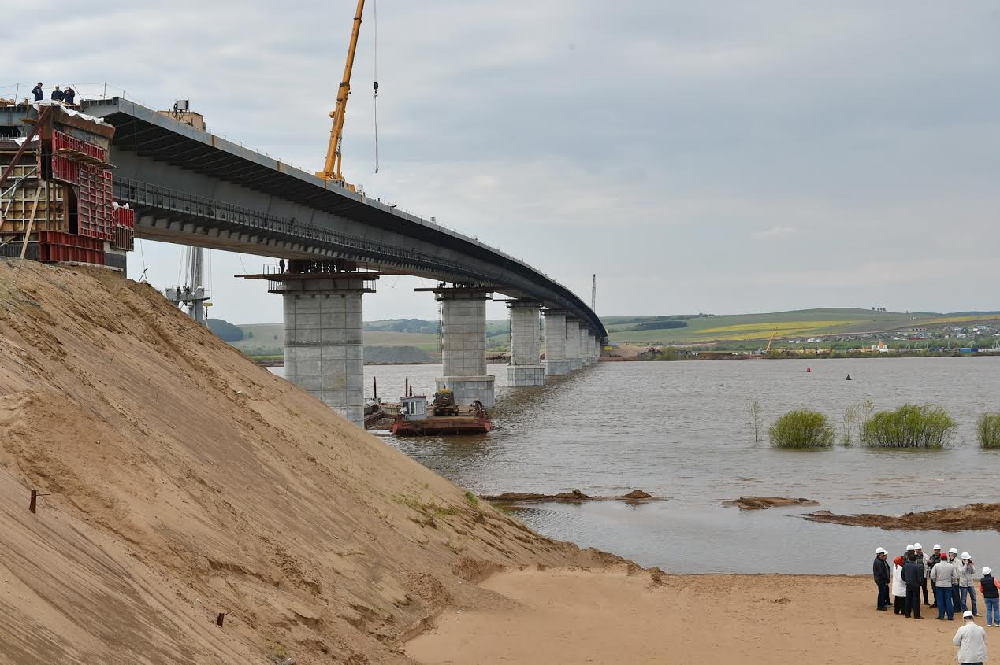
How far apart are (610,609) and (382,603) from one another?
204 inches

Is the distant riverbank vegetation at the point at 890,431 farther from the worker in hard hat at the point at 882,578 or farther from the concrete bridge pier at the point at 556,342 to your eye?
the concrete bridge pier at the point at 556,342

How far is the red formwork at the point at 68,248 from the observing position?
23547mm

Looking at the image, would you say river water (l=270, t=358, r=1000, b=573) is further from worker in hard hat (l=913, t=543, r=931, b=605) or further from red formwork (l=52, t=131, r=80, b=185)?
red formwork (l=52, t=131, r=80, b=185)

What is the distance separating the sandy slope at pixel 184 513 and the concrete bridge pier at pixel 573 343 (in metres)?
159

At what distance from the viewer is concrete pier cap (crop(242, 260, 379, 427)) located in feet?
196

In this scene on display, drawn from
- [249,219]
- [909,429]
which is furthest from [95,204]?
[909,429]

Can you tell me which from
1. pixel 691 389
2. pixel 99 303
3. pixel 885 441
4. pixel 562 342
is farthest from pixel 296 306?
pixel 562 342

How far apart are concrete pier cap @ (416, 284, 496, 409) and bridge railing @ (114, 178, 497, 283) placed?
61.5 feet

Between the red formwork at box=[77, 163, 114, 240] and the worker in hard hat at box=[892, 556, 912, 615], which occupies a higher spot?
the red formwork at box=[77, 163, 114, 240]

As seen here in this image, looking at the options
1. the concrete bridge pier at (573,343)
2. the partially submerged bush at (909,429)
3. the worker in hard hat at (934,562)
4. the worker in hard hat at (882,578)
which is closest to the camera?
the worker in hard hat at (934,562)

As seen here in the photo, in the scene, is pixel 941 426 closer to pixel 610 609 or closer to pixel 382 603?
pixel 610 609

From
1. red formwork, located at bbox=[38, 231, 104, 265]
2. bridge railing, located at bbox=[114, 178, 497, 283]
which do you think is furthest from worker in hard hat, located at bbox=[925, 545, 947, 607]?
bridge railing, located at bbox=[114, 178, 497, 283]

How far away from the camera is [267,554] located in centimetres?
1606

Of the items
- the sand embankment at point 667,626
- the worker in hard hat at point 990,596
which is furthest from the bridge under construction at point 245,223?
the worker in hard hat at point 990,596
